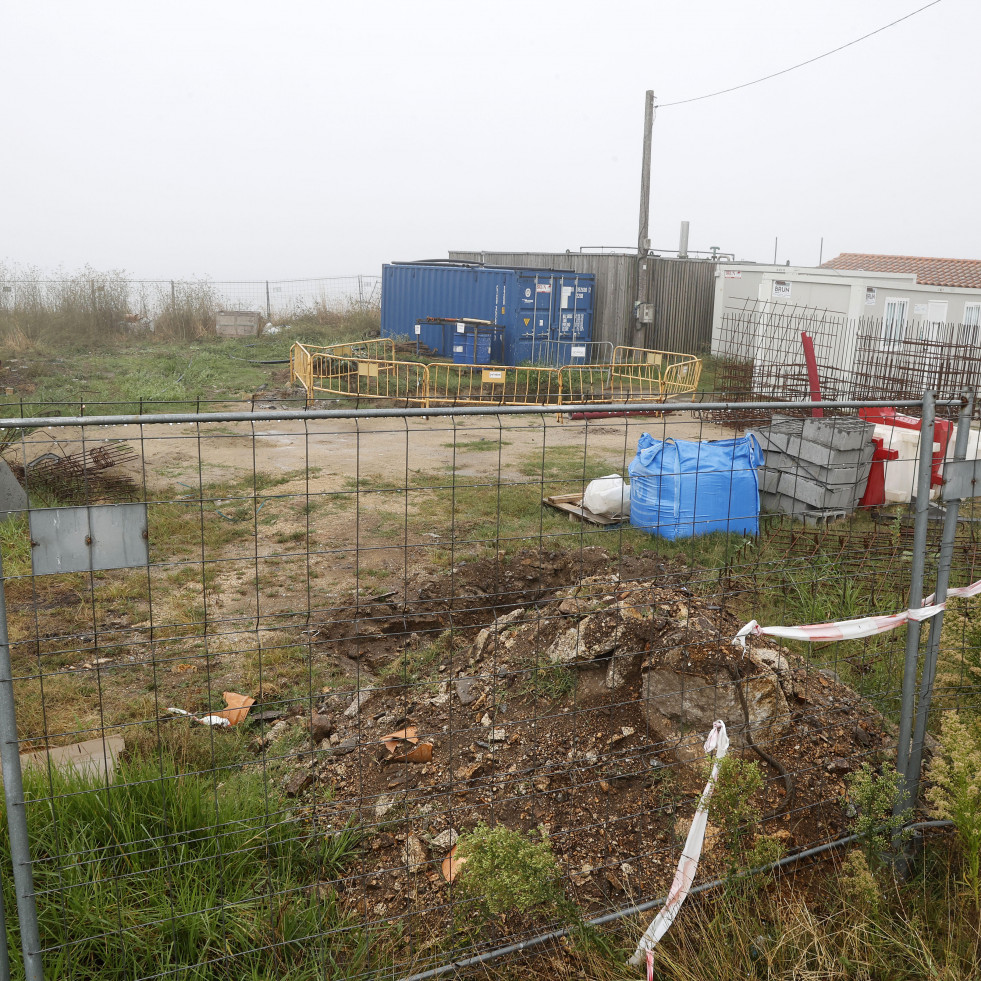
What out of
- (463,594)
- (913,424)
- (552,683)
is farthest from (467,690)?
(913,424)

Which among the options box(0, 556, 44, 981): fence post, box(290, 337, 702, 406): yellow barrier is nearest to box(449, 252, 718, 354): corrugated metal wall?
box(290, 337, 702, 406): yellow barrier

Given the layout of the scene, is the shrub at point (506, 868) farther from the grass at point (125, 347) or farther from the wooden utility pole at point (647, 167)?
the wooden utility pole at point (647, 167)

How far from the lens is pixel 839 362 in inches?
770

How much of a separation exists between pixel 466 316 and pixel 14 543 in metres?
16.7

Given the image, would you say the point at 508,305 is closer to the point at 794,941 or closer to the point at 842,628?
the point at 842,628

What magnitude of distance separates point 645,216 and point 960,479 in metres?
19.5

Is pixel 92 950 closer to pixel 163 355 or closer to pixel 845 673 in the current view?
pixel 845 673

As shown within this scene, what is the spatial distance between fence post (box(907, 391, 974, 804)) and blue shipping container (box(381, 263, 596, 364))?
62.5ft

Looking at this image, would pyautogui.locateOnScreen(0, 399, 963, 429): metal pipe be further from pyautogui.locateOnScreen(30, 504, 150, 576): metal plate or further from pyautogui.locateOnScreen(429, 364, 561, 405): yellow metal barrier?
pyautogui.locateOnScreen(429, 364, 561, 405): yellow metal barrier

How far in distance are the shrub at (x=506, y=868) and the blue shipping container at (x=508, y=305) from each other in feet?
65.9

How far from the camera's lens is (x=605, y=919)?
126 inches

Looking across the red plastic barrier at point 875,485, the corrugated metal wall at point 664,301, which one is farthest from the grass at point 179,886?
the corrugated metal wall at point 664,301

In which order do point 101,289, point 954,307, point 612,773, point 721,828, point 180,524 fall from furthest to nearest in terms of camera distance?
1. point 101,289
2. point 954,307
3. point 180,524
4. point 612,773
5. point 721,828

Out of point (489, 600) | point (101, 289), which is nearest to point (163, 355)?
point (101, 289)
